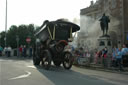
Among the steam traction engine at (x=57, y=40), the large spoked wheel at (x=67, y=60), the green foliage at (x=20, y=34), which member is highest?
the green foliage at (x=20, y=34)

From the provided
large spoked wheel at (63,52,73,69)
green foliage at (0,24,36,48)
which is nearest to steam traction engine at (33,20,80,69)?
large spoked wheel at (63,52,73,69)

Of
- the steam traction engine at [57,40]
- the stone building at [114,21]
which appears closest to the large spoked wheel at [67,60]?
the steam traction engine at [57,40]

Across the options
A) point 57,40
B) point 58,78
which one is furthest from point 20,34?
point 58,78

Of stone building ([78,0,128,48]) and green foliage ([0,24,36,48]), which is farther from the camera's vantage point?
green foliage ([0,24,36,48])

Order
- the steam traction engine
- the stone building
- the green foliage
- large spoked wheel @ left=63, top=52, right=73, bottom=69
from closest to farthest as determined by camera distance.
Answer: the steam traction engine → large spoked wheel @ left=63, top=52, right=73, bottom=69 → the stone building → the green foliage

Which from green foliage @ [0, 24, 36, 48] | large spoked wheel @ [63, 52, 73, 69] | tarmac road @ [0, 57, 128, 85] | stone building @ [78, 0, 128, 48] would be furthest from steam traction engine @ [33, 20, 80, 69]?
green foliage @ [0, 24, 36, 48]

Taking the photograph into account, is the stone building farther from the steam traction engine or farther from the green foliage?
the steam traction engine

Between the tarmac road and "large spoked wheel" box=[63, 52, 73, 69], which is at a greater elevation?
"large spoked wheel" box=[63, 52, 73, 69]

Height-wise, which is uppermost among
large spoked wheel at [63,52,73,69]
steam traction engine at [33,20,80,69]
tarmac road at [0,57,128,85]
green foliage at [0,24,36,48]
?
green foliage at [0,24,36,48]

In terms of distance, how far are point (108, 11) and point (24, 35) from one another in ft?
102

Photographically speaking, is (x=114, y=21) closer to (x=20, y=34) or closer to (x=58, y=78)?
(x=58, y=78)

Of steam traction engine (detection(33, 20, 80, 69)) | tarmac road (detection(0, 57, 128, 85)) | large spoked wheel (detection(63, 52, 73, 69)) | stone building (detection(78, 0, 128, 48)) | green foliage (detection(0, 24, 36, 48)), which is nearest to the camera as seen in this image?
tarmac road (detection(0, 57, 128, 85))

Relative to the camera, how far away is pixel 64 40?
12.9m

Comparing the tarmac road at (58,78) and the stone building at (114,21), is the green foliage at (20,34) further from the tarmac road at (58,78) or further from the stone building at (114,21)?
the tarmac road at (58,78)
